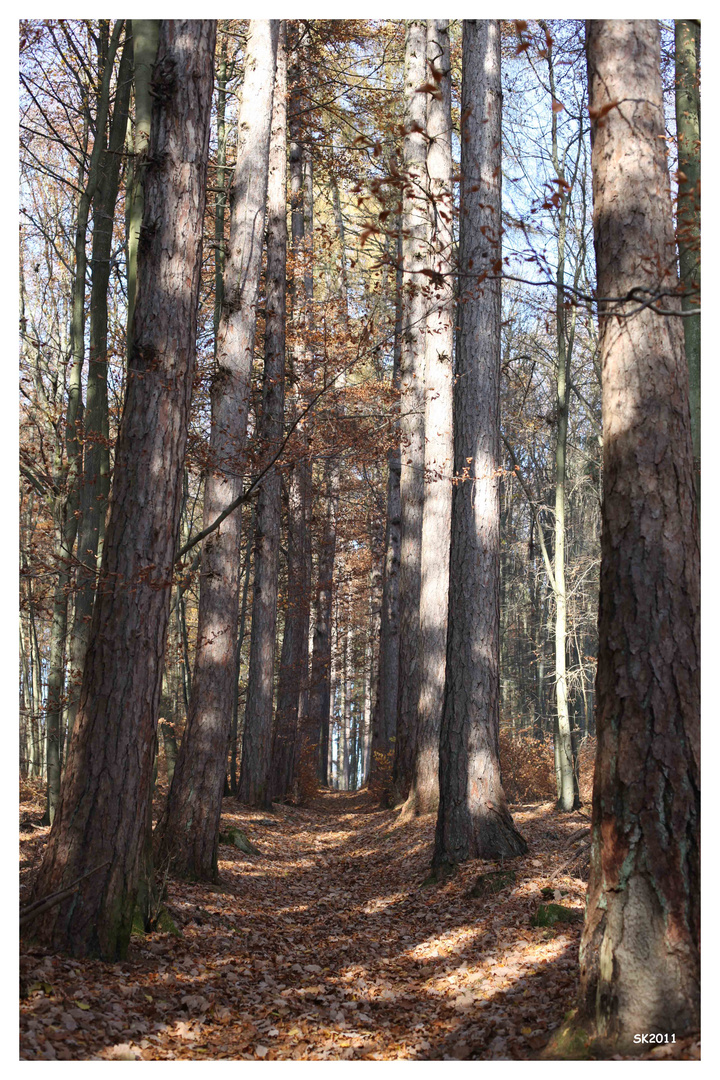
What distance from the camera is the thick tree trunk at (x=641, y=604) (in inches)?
128

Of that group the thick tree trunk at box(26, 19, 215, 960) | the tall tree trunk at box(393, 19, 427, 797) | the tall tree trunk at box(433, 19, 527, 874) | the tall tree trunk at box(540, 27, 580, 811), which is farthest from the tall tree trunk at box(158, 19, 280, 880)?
the tall tree trunk at box(540, 27, 580, 811)

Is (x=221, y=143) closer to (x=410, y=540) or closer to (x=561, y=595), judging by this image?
(x=410, y=540)

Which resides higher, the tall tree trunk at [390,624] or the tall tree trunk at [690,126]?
the tall tree trunk at [690,126]

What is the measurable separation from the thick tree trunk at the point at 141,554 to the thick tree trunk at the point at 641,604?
2.71 m

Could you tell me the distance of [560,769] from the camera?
426 inches

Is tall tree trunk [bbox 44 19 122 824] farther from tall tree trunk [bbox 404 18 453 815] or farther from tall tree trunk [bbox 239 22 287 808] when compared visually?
tall tree trunk [bbox 404 18 453 815]

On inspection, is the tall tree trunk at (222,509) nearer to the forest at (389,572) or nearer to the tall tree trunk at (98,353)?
the forest at (389,572)

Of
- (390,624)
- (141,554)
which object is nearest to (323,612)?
(390,624)

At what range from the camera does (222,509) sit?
25.6ft

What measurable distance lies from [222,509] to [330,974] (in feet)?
14.0


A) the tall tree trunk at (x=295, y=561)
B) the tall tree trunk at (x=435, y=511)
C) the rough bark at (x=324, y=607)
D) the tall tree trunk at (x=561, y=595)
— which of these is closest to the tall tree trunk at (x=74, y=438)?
the tall tree trunk at (x=435, y=511)

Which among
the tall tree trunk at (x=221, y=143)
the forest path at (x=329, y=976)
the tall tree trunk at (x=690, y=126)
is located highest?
the tall tree trunk at (x=221, y=143)

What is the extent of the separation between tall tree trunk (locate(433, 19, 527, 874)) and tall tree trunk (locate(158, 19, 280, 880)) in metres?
2.12

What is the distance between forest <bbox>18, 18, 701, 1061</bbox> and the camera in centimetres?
347
